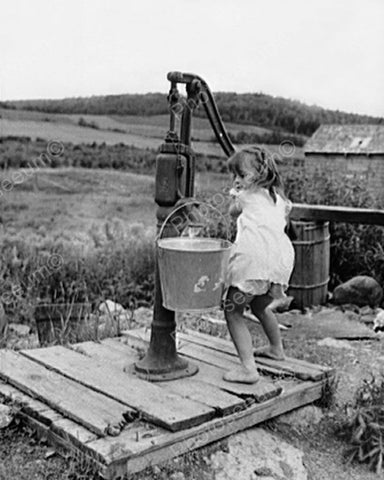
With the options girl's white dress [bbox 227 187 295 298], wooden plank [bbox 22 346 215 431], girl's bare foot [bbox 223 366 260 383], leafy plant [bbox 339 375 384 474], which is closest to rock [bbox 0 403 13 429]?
wooden plank [bbox 22 346 215 431]

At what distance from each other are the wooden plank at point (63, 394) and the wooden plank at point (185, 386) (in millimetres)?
284

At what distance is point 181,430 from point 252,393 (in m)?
0.41

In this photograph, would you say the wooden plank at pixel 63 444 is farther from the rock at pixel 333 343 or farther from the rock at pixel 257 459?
the rock at pixel 333 343

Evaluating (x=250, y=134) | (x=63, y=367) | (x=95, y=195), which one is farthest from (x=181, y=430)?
(x=250, y=134)

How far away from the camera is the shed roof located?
6.45 metres

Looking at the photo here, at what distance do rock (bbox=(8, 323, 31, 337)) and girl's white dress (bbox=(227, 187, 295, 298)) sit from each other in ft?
7.09

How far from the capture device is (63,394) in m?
2.74

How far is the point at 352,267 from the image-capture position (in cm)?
599

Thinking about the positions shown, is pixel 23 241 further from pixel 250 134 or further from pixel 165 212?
pixel 165 212

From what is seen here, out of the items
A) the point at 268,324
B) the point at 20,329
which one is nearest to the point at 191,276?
the point at 268,324

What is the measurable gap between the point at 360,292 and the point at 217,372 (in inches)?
107

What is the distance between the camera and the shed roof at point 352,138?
21.1 ft

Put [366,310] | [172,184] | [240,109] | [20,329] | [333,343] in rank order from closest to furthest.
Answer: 1. [172,184]
2. [333,343]
3. [20,329]
4. [366,310]
5. [240,109]

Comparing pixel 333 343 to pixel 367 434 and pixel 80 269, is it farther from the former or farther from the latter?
pixel 80 269
